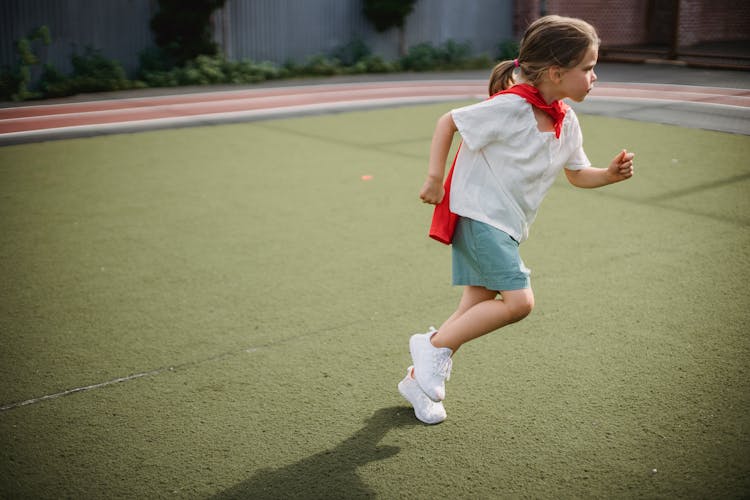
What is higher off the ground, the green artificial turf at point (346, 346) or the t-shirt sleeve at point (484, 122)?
the t-shirt sleeve at point (484, 122)

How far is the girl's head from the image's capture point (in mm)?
2771

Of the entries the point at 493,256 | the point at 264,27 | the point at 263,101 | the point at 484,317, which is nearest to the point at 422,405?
the point at 484,317

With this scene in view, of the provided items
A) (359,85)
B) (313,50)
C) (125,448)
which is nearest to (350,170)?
(125,448)

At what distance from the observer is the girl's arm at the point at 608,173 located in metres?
2.96

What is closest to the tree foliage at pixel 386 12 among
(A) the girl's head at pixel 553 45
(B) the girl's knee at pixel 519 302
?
(A) the girl's head at pixel 553 45

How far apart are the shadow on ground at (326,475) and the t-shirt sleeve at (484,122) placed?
111 cm

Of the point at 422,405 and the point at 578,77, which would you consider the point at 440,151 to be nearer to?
the point at 578,77

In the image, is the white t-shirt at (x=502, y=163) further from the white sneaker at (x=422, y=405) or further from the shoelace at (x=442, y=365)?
the white sneaker at (x=422, y=405)

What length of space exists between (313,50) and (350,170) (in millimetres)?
11354

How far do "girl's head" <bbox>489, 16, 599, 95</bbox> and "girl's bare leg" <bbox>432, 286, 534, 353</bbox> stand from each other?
0.76 metres

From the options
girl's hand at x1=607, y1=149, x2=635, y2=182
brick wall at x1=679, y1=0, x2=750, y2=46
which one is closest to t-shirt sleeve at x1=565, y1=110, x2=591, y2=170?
girl's hand at x1=607, y1=149, x2=635, y2=182

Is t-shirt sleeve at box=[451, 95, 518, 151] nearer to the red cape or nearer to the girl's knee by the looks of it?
the red cape

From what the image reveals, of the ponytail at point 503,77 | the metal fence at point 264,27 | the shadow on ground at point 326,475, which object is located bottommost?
the shadow on ground at point 326,475

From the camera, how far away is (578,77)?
2.80 m
